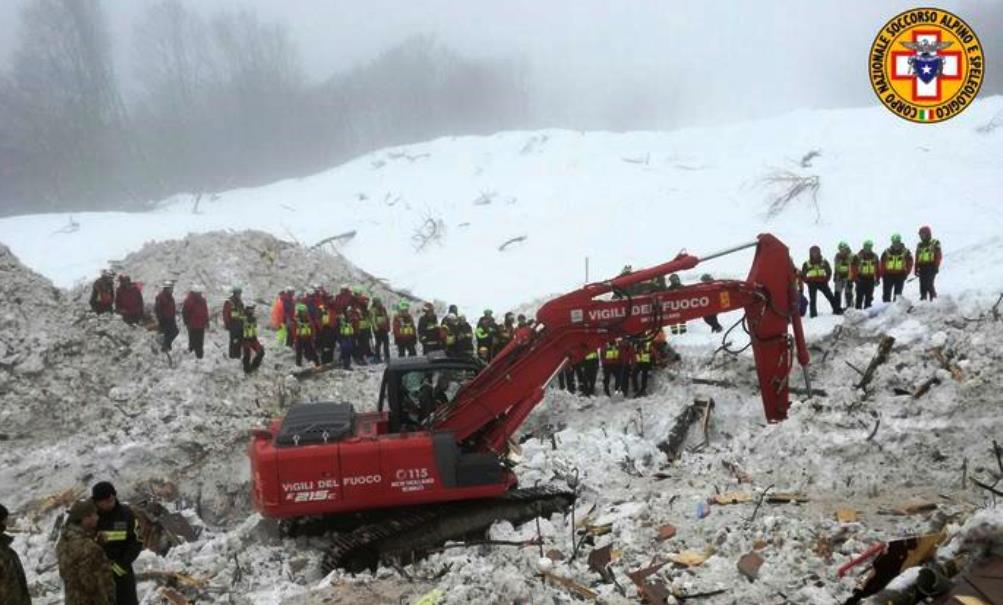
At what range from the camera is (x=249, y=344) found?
15.0 meters

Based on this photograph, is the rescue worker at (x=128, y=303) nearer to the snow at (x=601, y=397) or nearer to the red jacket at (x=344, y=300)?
the snow at (x=601, y=397)

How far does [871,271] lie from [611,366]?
5.02 m

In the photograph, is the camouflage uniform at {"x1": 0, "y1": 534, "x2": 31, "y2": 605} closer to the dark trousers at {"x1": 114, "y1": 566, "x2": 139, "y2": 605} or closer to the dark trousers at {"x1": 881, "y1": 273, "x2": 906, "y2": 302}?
the dark trousers at {"x1": 114, "y1": 566, "x2": 139, "y2": 605}

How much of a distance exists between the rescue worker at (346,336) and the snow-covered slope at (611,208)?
720cm

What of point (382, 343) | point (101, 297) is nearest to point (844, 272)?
point (382, 343)

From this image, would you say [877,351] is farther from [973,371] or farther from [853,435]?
[853,435]

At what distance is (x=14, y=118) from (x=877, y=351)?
55562 millimetres

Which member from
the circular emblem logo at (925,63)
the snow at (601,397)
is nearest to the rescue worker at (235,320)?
the snow at (601,397)

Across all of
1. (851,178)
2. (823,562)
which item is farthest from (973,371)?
(851,178)

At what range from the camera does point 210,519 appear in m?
10.4

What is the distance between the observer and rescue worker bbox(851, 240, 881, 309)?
13.7m

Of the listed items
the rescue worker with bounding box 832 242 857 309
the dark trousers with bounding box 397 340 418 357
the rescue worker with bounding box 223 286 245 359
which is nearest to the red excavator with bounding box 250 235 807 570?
the rescue worker with bounding box 832 242 857 309

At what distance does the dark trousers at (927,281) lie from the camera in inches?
516

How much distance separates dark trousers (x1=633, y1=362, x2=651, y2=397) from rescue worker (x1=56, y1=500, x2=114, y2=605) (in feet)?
31.6
